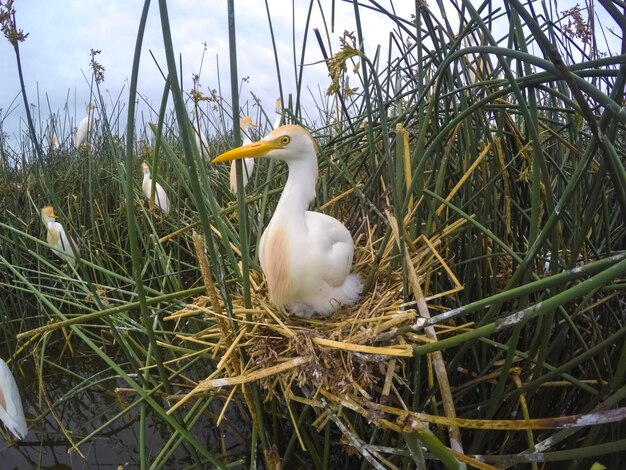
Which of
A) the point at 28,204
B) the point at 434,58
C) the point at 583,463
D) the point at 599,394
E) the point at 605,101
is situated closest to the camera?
the point at 605,101

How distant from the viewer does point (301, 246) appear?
1.03m

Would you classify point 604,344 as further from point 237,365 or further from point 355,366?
point 237,365

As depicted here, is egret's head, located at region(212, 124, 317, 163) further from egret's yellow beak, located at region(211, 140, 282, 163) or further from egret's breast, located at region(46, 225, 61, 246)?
egret's breast, located at region(46, 225, 61, 246)

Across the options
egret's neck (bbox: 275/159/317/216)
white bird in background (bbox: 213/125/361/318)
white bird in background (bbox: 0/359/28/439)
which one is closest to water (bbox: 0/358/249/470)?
white bird in background (bbox: 0/359/28/439)

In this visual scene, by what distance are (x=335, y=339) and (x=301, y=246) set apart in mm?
213

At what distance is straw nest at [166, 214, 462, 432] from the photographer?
791 mm

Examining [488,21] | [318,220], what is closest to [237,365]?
[318,220]

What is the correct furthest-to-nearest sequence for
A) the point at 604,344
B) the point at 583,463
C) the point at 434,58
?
the point at 434,58, the point at 583,463, the point at 604,344

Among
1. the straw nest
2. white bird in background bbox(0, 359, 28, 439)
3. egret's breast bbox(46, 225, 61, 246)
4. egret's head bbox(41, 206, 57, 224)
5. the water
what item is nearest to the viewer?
the straw nest

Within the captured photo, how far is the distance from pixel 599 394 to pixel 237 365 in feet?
1.97

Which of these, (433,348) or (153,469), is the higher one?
(433,348)

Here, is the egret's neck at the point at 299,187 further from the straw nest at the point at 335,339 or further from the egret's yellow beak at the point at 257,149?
the straw nest at the point at 335,339

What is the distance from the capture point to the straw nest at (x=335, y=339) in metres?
0.79

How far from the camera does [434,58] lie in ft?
3.57
